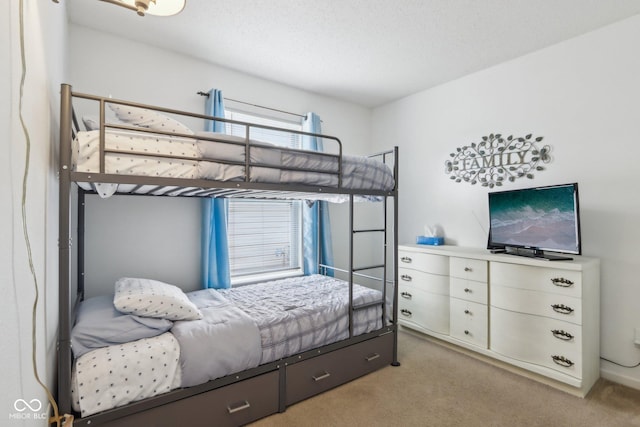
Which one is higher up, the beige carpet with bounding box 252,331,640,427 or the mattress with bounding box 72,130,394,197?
the mattress with bounding box 72,130,394,197

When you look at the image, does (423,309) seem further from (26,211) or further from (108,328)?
(26,211)

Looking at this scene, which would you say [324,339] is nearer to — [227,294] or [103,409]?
[227,294]

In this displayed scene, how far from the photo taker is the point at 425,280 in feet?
10.3

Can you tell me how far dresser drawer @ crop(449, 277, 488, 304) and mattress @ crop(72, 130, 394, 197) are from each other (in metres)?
1.42

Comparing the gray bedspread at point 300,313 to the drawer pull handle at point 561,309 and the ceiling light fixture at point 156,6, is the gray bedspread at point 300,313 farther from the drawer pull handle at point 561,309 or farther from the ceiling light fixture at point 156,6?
the ceiling light fixture at point 156,6

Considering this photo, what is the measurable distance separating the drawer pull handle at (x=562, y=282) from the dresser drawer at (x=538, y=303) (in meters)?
0.08

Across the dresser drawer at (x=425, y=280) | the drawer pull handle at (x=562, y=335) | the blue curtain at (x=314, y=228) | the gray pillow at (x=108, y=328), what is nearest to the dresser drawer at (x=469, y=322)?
the dresser drawer at (x=425, y=280)

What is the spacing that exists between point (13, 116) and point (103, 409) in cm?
137

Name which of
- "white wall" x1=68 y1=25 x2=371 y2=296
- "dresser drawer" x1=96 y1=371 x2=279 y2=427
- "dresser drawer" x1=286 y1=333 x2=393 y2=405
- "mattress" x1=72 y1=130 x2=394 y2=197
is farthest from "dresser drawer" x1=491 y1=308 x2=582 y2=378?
"white wall" x1=68 y1=25 x2=371 y2=296

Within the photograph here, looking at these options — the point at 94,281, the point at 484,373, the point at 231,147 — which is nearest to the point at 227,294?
the point at 94,281

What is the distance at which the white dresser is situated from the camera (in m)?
2.22

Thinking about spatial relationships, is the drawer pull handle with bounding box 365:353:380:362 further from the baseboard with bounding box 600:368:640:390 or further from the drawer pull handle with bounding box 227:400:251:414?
the baseboard with bounding box 600:368:640:390

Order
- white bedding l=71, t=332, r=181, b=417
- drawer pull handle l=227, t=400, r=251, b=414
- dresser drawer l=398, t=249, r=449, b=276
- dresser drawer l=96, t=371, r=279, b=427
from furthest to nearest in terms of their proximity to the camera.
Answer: dresser drawer l=398, t=249, r=449, b=276, drawer pull handle l=227, t=400, r=251, b=414, dresser drawer l=96, t=371, r=279, b=427, white bedding l=71, t=332, r=181, b=417

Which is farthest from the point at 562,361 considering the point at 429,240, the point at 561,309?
the point at 429,240
